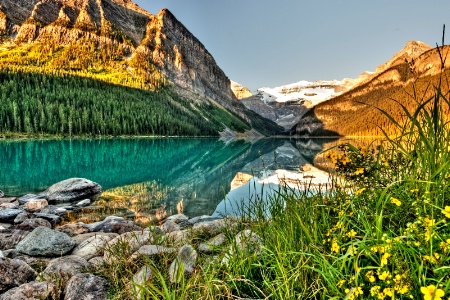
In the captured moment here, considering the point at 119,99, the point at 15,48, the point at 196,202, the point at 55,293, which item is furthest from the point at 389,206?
the point at 15,48

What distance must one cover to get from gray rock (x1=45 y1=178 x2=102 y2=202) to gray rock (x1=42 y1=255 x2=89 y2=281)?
14640 millimetres

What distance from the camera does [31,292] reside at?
16.5 feet

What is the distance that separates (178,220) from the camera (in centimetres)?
1383

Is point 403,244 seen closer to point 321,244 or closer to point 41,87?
point 321,244

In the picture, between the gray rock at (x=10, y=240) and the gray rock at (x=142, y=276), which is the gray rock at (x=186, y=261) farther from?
the gray rock at (x=10, y=240)

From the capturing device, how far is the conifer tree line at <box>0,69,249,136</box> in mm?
109625

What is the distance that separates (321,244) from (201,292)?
5.69 ft

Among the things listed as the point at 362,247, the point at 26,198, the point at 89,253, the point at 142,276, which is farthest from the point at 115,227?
the point at 362,247

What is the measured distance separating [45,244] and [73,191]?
41.5ft

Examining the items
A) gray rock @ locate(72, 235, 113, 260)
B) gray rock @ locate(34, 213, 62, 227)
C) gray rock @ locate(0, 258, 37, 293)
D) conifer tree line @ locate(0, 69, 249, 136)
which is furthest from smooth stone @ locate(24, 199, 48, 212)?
conifer tree line @ locate(0, 69, 249, 136)

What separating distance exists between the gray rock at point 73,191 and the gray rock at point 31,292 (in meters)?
15.6

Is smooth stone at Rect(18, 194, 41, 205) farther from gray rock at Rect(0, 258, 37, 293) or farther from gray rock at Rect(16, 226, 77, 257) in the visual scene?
gray rock at Rect(0, 258, 37, 293)

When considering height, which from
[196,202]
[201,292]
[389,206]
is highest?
[389,206]

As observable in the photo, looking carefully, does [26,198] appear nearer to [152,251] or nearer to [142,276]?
[152,251]
